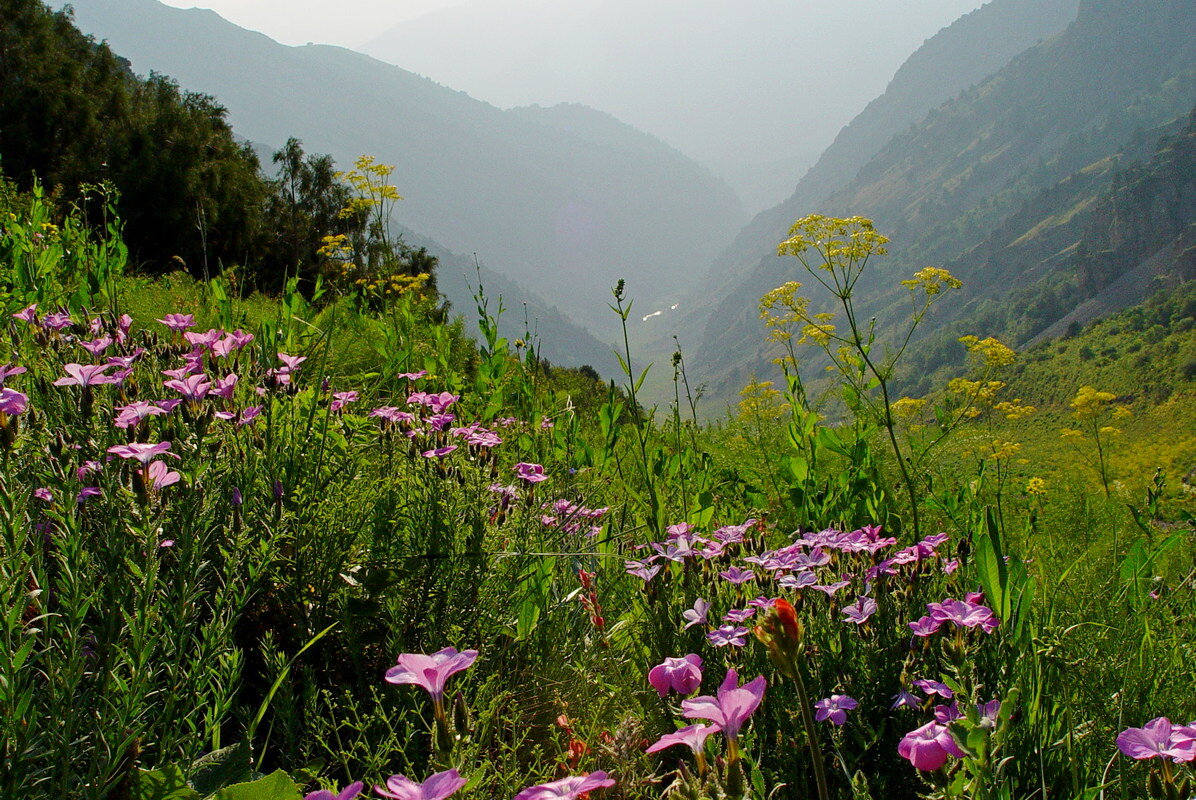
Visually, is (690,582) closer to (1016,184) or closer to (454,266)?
(454,266)

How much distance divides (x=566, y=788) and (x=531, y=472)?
1.27 m

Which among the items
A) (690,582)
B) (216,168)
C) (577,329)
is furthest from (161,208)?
(577,329)

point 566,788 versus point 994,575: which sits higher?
point 994,575

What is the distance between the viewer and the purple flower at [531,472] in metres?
1.80

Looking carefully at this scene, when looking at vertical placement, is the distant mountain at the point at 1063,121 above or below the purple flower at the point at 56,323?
above

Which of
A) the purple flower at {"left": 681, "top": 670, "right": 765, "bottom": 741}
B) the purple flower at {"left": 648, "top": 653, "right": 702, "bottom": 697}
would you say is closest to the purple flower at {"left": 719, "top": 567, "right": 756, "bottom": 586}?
the purple flower at {"left": 648, "top": 653, "right": 702, "bottom": 697}

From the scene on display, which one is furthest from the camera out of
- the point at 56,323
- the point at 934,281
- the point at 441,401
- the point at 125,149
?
the point at 125,149

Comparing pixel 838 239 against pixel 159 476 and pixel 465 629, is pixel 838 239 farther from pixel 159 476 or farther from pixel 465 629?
pixel 159 476

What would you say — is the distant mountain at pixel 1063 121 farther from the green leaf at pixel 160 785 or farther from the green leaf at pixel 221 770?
the green leaf at pixel 160 785

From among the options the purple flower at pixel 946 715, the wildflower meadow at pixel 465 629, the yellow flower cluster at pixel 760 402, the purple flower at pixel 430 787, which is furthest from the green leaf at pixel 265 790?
the yellow flower cluster at pixel 760 402

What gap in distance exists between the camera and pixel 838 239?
402 centimetres

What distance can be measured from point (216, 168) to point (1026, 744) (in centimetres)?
2023

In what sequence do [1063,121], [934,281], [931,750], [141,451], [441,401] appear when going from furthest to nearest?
[1063,121] → [934,281] → [441,401] → [141,451] → [931,750]

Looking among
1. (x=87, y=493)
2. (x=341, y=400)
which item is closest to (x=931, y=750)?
(x=87, y=493)
